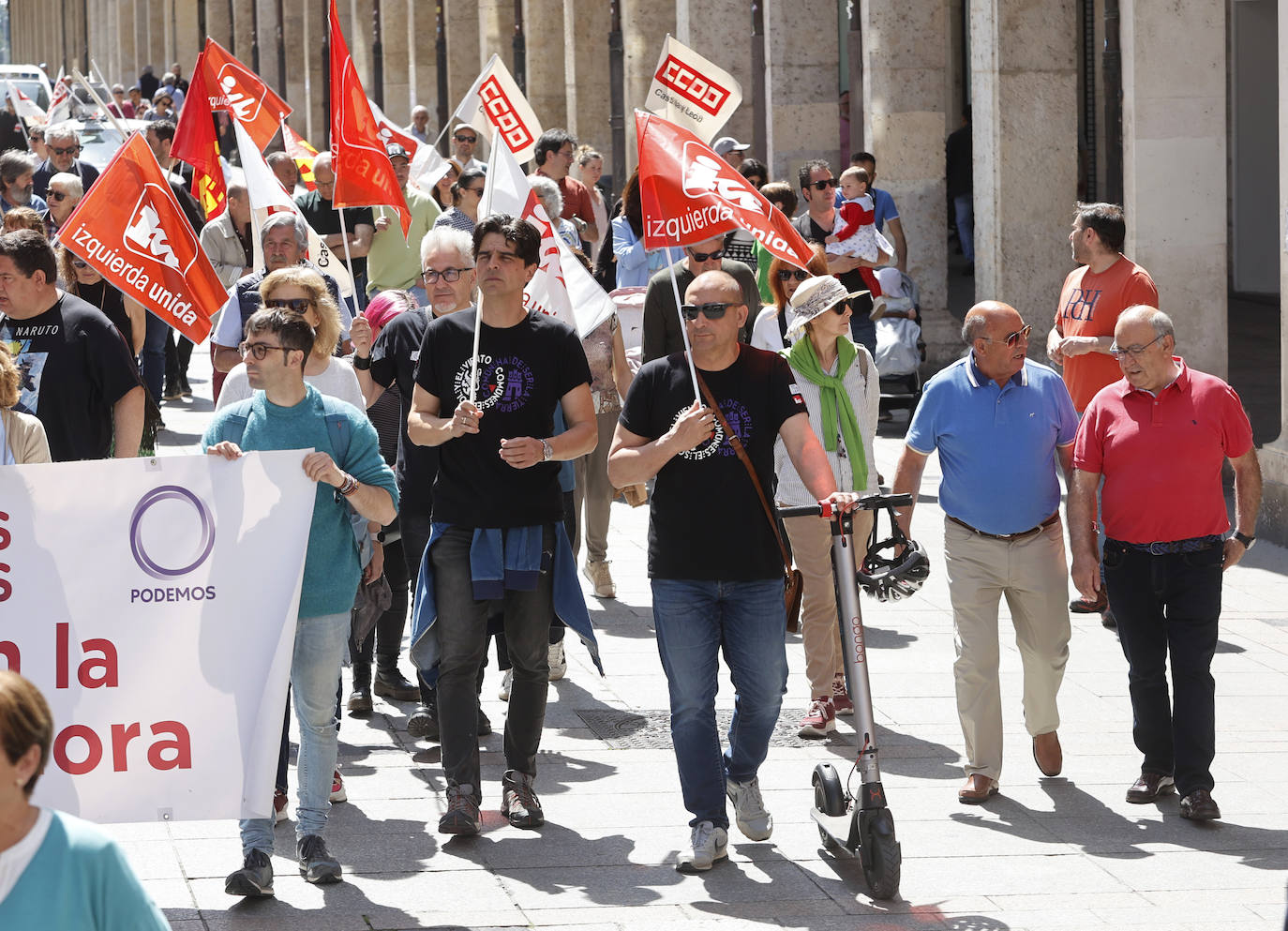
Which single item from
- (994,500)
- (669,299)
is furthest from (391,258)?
(994,500)

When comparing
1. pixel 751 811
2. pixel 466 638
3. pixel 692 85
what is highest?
pixel 692 85

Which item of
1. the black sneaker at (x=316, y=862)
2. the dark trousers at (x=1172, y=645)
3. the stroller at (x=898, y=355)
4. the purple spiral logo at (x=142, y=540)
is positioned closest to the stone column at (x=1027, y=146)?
the stroller at (x=898, y=355)

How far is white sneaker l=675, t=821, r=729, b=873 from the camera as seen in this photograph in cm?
622

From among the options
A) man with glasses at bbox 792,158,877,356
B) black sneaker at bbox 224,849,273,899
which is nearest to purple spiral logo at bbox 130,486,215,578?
black sneaker at bbox 224,849,273,899

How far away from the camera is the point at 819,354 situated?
8055 millimetres

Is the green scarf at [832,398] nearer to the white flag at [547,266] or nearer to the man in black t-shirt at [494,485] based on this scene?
the white flag at [547,266]

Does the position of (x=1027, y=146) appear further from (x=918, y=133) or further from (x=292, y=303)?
(x=292, y=303)

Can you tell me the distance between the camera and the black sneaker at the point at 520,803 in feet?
21.9

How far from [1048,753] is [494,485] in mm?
2268

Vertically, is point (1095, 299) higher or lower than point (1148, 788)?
higher

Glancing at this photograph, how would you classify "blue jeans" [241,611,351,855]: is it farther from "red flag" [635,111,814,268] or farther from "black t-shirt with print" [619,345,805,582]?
"red flag" [635,111,814,268]

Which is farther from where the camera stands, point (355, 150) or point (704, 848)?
point (355, 150)

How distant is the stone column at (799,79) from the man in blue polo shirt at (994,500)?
12.5m

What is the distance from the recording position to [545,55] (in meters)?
27.8
